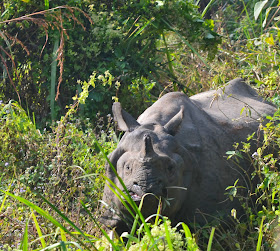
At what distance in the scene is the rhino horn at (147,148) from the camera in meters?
4.29

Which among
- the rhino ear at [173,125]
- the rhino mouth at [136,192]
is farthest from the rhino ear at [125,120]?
the rhino mouth at [136,192]

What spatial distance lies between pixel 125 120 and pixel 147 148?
1.80 ft

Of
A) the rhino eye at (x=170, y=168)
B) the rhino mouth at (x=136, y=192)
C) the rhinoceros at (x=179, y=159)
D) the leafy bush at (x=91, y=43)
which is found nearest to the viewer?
the rhino mouth at (x=136, y=192)

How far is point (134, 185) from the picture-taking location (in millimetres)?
4273

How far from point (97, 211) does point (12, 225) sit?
0.70 meters

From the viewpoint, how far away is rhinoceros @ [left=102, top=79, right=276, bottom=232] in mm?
4332

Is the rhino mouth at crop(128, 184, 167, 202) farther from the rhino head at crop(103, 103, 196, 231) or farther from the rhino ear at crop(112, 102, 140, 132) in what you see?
the rhino ear at crop(112, 102, 140, 132)

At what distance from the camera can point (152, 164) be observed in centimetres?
432

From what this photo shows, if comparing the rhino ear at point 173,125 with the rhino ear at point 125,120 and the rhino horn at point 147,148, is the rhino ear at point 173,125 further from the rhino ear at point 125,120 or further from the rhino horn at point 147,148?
the rhino horn at point 147,148

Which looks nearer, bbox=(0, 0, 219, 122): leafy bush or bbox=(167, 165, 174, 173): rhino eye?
bbox=(167, 165, 174, 173): rhino eye

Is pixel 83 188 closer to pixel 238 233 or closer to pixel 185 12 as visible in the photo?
pixel 238 233

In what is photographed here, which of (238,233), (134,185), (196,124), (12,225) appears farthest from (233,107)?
(12,225)

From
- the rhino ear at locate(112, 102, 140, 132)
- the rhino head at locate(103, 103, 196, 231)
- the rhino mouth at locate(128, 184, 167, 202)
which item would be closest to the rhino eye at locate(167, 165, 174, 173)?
the rhino head at locate(103, 103, 196, 231)

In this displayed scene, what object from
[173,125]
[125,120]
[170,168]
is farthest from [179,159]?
[125,120]
